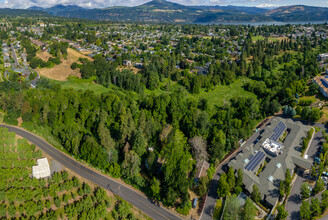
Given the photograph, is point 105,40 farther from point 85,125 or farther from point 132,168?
point 132,168

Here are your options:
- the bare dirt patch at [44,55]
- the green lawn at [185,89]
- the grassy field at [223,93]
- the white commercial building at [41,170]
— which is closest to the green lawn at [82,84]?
the green lawn at [185,89]

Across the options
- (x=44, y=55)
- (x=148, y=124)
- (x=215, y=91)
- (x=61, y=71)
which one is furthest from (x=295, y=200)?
(x=44, y=55)

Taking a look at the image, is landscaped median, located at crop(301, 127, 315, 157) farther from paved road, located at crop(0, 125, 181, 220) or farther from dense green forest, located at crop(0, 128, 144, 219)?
dense green forest, located at crop(0, 128, 144, 219)

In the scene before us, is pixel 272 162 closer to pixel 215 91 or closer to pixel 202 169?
pixel 202 169

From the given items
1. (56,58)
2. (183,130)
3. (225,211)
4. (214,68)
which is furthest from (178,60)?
(225,211)

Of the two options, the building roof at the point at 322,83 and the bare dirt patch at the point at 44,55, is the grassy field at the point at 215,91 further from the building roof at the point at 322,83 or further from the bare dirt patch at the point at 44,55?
the bare dirt patch at the point at 44,55
